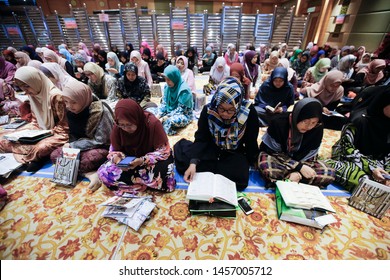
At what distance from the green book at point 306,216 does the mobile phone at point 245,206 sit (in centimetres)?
26

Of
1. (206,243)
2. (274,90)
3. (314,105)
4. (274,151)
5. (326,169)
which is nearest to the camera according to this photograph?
(206,243)

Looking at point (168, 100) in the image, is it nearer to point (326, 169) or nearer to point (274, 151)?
point (274, 151)

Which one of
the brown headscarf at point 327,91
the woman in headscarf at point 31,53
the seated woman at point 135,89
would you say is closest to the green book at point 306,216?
the brown headscarf at point 327,91

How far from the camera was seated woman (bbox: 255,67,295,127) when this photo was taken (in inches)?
117

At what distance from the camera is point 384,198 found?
1.45 metres

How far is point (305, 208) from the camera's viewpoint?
4.92 ft

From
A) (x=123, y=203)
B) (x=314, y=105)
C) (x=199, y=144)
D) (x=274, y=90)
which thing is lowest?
(x=123, y=203)

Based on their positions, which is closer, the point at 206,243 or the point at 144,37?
the point at 206,243

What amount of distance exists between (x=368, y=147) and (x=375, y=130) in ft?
0.62

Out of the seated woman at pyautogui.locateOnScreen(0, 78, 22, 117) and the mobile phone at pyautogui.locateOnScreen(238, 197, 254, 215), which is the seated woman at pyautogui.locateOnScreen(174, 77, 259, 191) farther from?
the seated woman at pyautogui.locateOnScreen(0, 78, 22, 117)

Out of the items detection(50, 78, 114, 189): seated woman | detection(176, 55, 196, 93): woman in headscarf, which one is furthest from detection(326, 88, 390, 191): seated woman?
detection(176, 55, 196, 93): woman in headscarf

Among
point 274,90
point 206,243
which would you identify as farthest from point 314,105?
point 274,90

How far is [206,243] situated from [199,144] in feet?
3.09

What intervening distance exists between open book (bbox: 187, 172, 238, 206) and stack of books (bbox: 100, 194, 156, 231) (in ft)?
1.41
